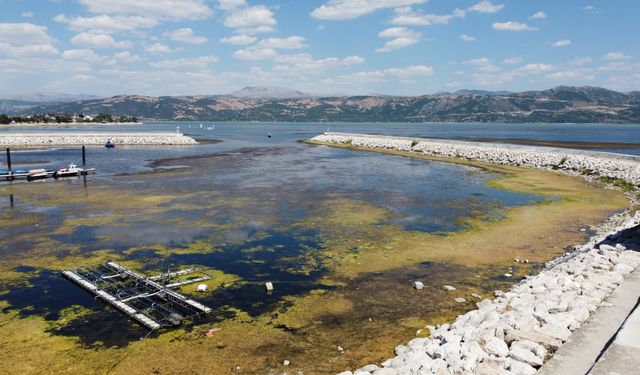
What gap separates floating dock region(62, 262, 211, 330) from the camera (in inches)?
599

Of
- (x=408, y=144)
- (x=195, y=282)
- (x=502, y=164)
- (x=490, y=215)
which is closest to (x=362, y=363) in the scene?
(x=195, y=282)

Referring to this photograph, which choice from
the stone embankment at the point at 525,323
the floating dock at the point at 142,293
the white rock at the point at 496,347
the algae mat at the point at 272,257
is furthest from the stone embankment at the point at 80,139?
the white rock at the point at 496,347

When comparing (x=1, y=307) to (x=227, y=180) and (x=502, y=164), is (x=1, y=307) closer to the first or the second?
(x=227, y=180)

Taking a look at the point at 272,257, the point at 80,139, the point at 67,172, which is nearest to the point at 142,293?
the point at 272,257

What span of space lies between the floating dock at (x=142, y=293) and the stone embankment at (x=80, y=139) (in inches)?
3666

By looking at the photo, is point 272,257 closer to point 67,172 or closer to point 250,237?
point 250,237

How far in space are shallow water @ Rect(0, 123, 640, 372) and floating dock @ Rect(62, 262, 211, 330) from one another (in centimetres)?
46

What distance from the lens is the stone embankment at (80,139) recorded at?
9869 centimetres

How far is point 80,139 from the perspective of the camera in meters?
105

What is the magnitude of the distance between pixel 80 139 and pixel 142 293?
102567 millimetres

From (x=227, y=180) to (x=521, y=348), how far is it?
4090 centimetres

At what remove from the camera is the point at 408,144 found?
95062 millimetres

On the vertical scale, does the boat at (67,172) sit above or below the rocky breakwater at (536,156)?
below

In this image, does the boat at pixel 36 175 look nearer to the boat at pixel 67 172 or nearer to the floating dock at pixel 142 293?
the boat at pixel 67 172
